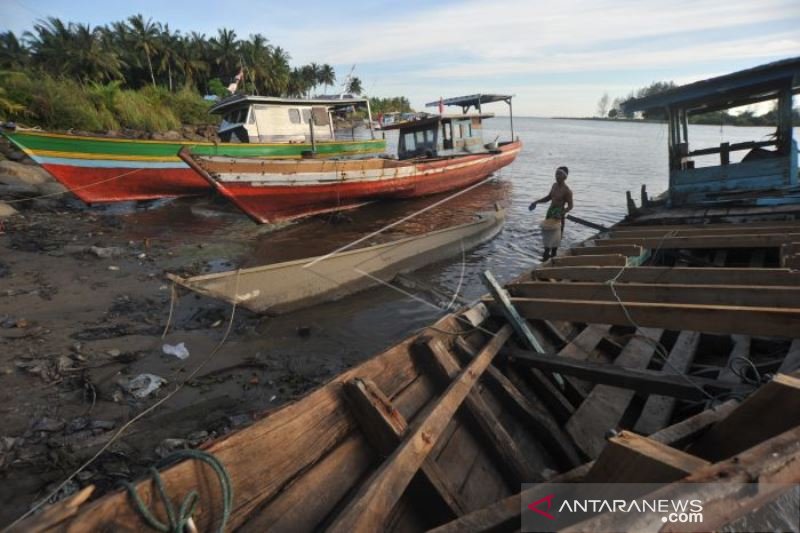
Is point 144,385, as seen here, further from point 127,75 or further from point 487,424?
point 127,75

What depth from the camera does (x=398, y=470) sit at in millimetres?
2105

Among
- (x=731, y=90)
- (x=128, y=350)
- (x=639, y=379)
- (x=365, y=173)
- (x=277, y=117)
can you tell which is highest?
(x=277, y=117)

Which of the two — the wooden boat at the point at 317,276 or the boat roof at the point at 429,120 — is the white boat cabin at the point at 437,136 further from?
the wooden boat at the point at 317,276

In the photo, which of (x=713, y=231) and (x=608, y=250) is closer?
(x=608, y=250)

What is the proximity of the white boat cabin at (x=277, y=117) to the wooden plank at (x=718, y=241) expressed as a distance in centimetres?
1173

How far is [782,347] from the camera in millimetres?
3994

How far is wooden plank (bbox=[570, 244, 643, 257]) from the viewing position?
5324 millimetres

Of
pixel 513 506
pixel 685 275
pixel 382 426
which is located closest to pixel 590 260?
pixel 685 275

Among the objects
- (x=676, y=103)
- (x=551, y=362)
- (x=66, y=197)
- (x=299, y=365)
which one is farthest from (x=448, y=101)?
(x=551, y=362)

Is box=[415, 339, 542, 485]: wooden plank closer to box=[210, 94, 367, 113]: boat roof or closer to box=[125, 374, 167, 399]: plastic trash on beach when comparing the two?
box=[125, 374, 167, 399]: plastic trash on beach

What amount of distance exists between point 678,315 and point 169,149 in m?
15.3

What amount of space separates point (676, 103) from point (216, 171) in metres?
10.5

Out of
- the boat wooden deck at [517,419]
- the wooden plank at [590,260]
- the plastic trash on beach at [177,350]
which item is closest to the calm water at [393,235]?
the plastic trash on beach at [177,350]

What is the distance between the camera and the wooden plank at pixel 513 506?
177cm
